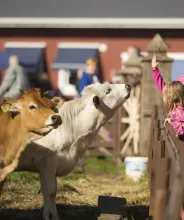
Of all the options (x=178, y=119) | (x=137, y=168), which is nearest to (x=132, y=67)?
(x=137, y=168)

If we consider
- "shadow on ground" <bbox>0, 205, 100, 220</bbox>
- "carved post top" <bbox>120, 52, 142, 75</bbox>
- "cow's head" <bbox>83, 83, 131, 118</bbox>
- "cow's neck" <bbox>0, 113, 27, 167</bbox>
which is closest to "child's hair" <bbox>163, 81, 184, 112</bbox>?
"cow's head" <bbox>83, 83, 131, 118</bbox>

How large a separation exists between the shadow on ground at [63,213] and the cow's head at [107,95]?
1137 mm

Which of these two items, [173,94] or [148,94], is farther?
[148,94]

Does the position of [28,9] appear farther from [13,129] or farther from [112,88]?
[13,129]

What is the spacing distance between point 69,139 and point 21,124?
104cm

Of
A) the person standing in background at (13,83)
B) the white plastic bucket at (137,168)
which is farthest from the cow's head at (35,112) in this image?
the person standing in background at (13,83)

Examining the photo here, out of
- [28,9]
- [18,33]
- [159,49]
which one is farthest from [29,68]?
[159,49]

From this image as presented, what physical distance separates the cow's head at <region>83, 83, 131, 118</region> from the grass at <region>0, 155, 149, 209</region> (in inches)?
57.2

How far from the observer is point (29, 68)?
1677 centimetres

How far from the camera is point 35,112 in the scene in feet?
15.4

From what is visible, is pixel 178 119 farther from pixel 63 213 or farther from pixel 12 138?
pixel 63 213

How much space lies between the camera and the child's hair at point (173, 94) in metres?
5.36

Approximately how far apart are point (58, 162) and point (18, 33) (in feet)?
40.6

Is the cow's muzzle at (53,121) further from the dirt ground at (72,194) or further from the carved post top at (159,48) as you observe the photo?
the carved post top at (159,48)
